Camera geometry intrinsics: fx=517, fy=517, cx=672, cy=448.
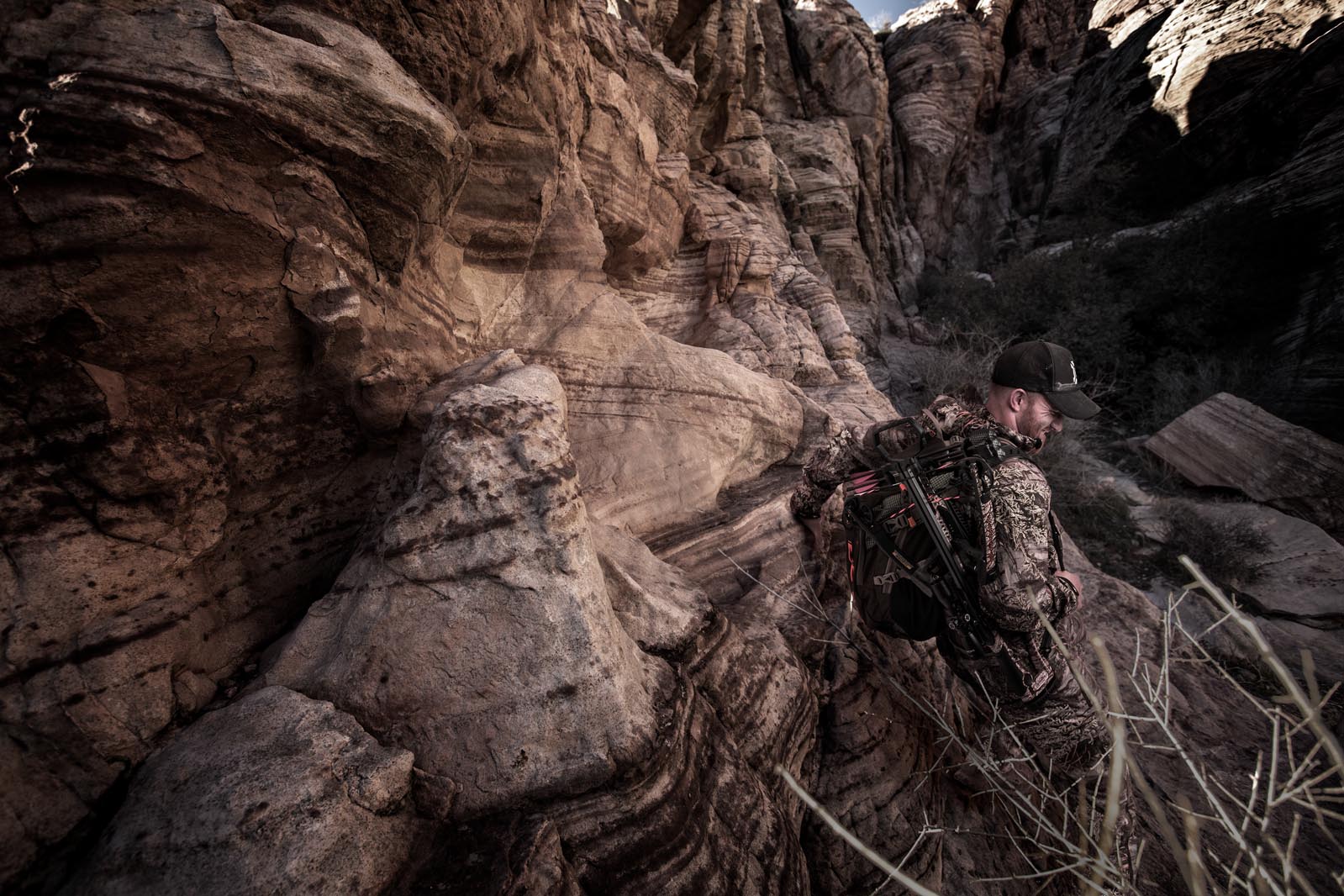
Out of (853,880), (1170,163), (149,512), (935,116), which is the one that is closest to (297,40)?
(149,512)

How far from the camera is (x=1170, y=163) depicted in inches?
509

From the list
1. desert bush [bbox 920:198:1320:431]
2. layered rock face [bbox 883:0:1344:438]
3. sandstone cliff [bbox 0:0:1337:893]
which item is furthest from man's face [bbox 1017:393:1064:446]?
desert bush [bbox 920:198:1320:431]

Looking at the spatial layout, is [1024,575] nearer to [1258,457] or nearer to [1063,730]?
[1063,730]

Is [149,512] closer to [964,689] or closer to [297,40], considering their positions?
[297,40]

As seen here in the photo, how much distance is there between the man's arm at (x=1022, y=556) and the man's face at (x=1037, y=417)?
0.40 m

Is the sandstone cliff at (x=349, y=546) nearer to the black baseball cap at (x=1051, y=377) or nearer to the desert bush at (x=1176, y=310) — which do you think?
the black baseball cap at (x=1051, y=377)

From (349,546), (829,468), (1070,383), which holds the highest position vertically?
(349,546)

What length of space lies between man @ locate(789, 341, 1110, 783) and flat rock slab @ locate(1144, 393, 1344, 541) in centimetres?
615

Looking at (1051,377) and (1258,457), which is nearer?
(1051,377)

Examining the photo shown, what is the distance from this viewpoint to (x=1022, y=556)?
2.24 metres

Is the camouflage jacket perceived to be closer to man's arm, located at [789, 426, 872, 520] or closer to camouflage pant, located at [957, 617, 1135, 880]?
camouflage pant, located at [957, 617, 1135, 880]

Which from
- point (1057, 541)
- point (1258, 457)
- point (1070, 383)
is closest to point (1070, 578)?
point (1057, 541)

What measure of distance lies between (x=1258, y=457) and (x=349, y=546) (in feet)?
32.0

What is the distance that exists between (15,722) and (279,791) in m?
0.86
